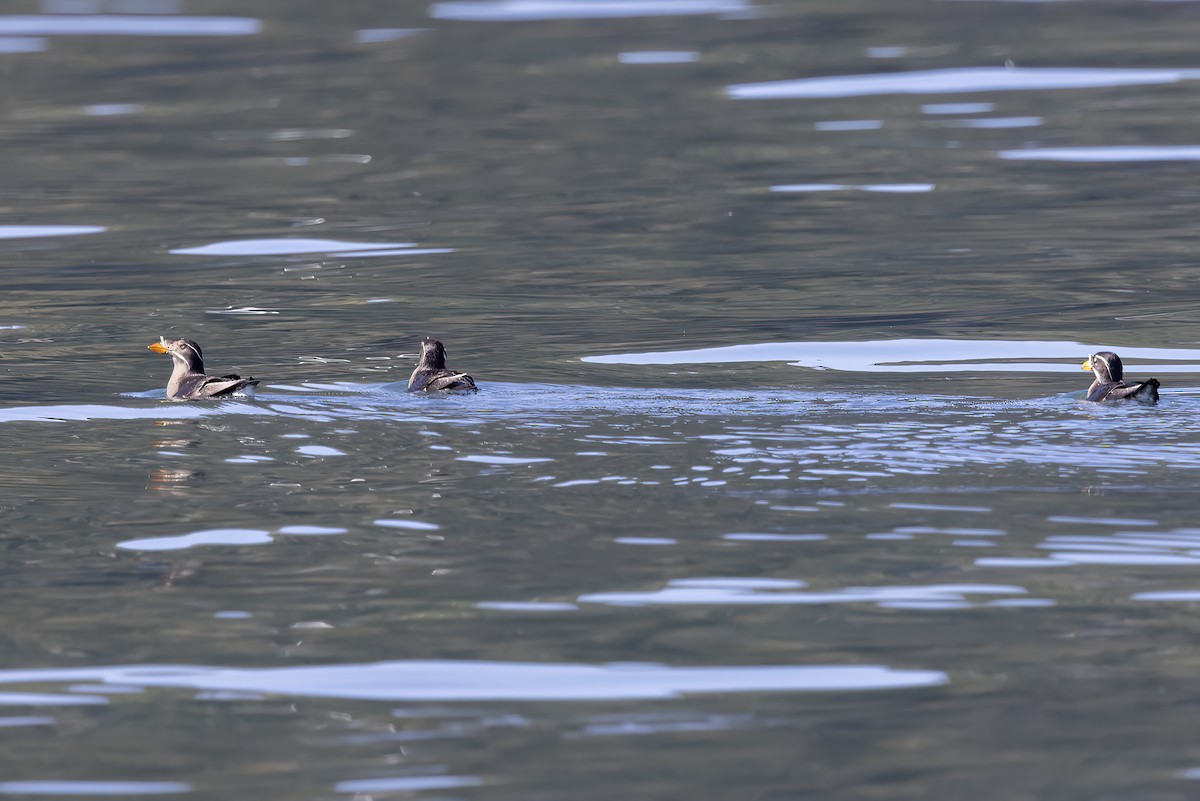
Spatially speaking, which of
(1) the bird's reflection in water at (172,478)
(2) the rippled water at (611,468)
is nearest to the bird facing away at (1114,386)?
(2) the rippled water at (611,468)

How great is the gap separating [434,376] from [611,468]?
2.53 m

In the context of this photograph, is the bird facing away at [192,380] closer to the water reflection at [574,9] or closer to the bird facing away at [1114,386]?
the bird facing away at [1114,386]

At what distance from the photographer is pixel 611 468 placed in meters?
11.0

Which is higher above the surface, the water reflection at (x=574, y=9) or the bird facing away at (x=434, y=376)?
the water reflection at (x=574, y=9)

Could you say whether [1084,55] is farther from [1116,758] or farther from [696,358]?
[1116,758]

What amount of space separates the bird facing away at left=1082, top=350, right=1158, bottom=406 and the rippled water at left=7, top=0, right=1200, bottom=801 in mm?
193

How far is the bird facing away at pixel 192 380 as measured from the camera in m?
13.1

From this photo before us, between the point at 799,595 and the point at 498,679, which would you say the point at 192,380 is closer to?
the point at 799,595

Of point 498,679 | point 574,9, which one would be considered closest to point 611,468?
point 498,679

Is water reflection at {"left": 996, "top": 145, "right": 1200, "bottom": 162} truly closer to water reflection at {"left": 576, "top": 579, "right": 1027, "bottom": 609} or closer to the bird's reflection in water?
the bird's reflection in water

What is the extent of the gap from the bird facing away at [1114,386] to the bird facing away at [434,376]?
156 inches

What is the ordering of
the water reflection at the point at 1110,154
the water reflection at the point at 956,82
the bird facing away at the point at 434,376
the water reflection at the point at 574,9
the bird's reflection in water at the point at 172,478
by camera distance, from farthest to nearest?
the water reflection at the point at 574,9 → the water reflection at the point at 956,82 → the water reflection at the point at 1110,154 → the bird facing away at the point at 434,376 → the bird's reflection in water at the point at 172,478

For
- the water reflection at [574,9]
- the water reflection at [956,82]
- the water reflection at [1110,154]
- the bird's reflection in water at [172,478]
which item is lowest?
the bird's reflection in water at [172,478]

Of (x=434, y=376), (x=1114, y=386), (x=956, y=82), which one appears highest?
(x=956, y=82)
